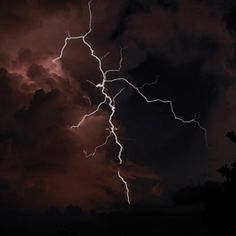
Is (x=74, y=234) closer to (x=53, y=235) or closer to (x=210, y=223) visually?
(x=53, y=235)

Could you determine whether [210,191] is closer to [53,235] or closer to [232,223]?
[232,223]

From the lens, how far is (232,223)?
20312 mm

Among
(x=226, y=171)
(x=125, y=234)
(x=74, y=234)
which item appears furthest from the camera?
(x=125, y=234)

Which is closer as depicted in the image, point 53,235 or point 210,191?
point 210,191

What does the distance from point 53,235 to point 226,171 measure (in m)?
11.9

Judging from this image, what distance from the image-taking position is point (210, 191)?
67.6 feet

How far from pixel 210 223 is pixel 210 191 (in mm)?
1286

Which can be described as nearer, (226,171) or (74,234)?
(226,171)

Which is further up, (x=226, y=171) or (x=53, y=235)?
(x=53, y=235)

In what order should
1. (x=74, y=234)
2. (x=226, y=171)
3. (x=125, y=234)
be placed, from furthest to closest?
(x=125, y=234) < (x=74, y=234) < (x=226, y=171)

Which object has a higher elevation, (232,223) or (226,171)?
(226,171)

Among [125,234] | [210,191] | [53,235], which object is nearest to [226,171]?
[210,191]

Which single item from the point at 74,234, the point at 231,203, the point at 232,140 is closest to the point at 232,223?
the point at 231,203

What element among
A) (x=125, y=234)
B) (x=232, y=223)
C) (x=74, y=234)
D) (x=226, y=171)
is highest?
(x=125, y=234)
